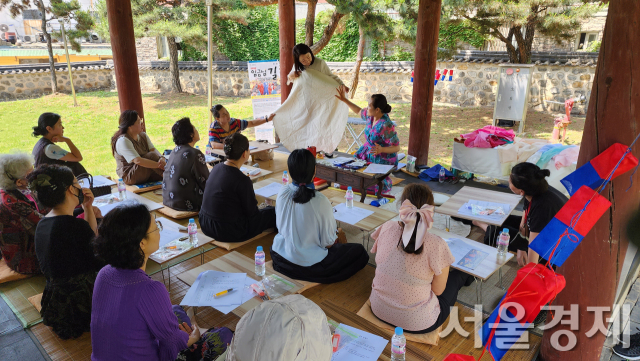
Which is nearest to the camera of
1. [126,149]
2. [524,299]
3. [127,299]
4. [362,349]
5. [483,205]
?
[524,299]

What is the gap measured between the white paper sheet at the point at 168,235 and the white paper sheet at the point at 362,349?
1.82m

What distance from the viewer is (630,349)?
9.70 feet

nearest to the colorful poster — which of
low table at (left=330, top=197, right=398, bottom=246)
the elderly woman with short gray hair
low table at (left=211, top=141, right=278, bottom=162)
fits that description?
low table at (left=211, top=141, right=278, bottom=162)

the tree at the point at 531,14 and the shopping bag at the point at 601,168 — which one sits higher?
the tree at the point at 531,14

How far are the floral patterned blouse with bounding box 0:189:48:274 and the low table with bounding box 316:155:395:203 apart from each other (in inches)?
131

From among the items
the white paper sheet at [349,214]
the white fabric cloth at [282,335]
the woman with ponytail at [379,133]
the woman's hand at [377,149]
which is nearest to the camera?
the white fabric cloth at [282,335]

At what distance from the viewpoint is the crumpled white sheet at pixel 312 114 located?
5.43 m

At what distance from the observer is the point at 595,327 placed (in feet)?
8.39

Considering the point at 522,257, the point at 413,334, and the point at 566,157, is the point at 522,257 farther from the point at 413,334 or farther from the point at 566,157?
the point at 566,157

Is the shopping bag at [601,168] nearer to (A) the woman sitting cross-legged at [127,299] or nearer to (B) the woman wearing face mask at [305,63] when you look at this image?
(A) the woman sitting cross-legged at [127,299]

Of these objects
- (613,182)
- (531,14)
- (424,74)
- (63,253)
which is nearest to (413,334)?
(613,182)

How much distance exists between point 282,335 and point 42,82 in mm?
17586

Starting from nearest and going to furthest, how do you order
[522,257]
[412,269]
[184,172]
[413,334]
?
1. [412,269]
2. [413,334]
3. [522,257]
4. [184,172]

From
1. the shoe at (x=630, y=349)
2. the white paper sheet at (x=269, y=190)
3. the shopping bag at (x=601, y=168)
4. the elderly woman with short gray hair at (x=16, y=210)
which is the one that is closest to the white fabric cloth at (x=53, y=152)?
the elderly woman with short gray hair at (x=16, y=210)
